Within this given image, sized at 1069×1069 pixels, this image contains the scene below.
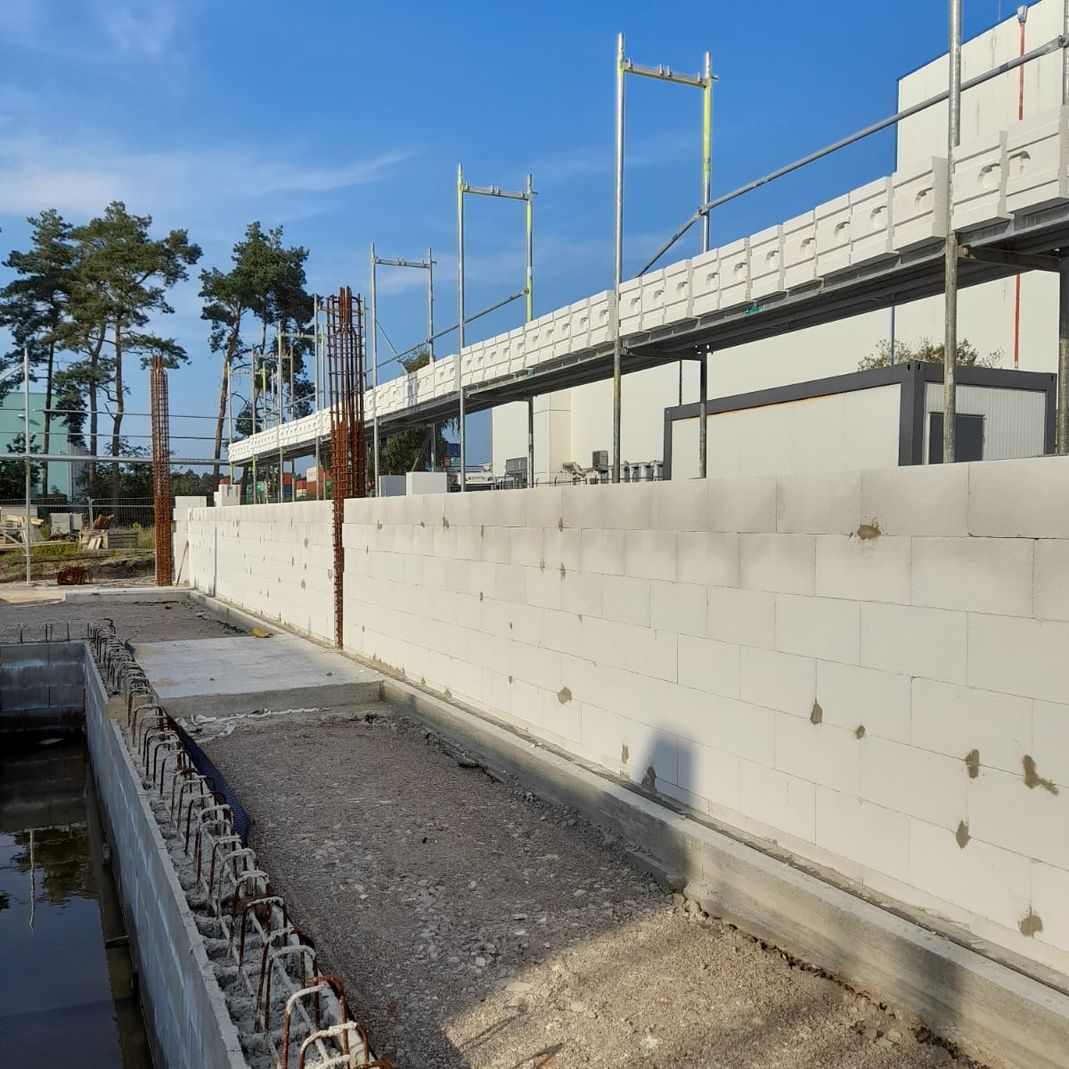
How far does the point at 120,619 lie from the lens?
20516 millimetres

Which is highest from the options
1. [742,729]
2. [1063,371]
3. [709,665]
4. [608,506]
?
[1063,371]

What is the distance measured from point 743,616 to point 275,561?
44.8ft

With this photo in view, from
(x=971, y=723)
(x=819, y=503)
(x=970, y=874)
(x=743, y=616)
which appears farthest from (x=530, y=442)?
(x=970, y=874)

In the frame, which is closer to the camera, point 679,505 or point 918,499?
point 918,499

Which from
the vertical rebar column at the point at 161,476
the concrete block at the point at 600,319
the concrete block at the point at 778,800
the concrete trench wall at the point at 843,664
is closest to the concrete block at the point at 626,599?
the concrete trench wall at the point at 843,664

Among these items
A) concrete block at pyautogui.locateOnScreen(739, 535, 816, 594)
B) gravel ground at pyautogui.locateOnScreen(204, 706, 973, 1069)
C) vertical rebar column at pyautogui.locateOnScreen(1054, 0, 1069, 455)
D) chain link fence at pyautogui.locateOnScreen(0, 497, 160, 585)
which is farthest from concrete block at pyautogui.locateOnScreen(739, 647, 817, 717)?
chain link fence at pyautogui.locateOnScreen(0, 497, 160, 585)

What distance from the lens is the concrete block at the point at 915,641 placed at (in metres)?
4.25

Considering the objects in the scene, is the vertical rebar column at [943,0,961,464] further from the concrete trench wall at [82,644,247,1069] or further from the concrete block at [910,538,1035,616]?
the concrete trench wall at [82,644,247,1069]

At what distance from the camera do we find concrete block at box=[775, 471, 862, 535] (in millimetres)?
4852

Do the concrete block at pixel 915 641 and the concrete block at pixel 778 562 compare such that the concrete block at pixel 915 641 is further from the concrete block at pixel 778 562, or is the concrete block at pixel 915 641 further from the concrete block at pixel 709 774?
the concrete block at pixel 709 774

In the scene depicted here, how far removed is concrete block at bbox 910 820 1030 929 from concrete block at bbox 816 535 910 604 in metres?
1.10

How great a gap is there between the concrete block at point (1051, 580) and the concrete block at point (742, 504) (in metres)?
1.67

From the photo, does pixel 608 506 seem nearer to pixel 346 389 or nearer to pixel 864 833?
pixel 864 833

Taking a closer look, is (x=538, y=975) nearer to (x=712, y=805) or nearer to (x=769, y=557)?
(x=712, y=805)
